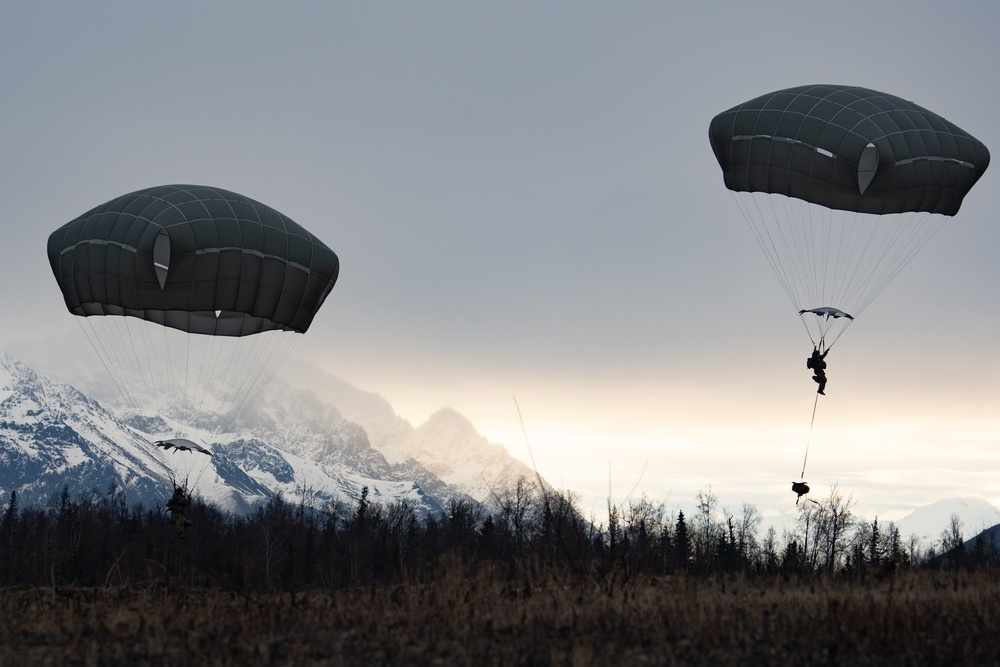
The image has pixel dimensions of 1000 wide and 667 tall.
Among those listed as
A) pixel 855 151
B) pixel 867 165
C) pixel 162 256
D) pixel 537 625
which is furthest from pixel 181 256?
pixel 867 165

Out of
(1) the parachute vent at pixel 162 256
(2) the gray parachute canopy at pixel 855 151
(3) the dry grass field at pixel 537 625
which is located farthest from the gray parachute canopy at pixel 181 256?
(2) the gray parachute canopy at pixel 855 151

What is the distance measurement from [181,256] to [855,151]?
19.1 metres

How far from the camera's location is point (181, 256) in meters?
26.4

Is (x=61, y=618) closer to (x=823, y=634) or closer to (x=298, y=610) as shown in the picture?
(x=298, y=610)

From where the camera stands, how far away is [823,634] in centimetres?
1207

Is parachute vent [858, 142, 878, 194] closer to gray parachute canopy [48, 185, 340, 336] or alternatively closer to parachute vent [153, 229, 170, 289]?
gray parachute canopy [48, 185, 340, 336]

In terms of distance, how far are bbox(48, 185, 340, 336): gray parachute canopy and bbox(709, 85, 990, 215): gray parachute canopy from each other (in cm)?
1438

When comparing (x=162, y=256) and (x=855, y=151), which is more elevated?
(x=855, y=151)

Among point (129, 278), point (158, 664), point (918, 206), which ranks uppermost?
point (918, 206)

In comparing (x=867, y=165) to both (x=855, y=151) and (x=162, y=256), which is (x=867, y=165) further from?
(x=162, y=256)

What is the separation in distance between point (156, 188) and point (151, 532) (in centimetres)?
8608

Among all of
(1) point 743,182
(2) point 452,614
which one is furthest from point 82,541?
(2) point 452,614

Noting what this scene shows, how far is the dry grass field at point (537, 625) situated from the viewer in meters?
11.4

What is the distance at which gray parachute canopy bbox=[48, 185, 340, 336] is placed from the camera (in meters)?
26.5
